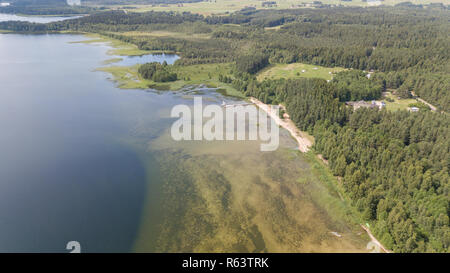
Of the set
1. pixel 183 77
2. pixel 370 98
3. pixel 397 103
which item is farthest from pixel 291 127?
pixel 183 77

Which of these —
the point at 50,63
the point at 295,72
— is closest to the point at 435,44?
the point at 295,72

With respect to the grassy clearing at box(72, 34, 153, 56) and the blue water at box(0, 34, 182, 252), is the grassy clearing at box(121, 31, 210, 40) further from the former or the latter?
the blue water at box(0, 34, 182, 252)

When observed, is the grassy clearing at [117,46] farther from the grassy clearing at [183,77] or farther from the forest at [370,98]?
the grassy clearing at [183,77]

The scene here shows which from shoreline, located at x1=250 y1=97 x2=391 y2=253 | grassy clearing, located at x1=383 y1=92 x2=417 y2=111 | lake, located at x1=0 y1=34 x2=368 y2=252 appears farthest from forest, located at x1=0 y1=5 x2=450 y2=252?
lake, located at x1=0 y1=34 x2=368 y2=252

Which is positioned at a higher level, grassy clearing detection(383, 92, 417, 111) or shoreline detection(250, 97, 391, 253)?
grassy clearing detection(383, 92, 417, 111)

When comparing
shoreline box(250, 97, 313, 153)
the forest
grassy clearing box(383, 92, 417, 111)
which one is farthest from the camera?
grassy clearing box(383, 92, 417, 111)

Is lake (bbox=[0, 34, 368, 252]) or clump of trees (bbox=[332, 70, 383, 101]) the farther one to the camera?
clump of trees (bbox=[332, 70, 383, 101])

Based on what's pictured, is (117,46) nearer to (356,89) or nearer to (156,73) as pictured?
(156,73)
